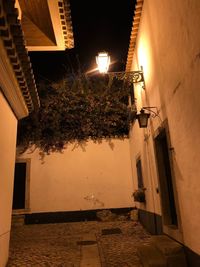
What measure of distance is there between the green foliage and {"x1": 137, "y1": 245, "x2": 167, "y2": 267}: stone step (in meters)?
6.74

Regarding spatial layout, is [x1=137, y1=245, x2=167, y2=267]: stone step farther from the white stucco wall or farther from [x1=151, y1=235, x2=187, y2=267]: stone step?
the white stucco wall

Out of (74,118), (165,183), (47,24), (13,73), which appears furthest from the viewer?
(74,118)

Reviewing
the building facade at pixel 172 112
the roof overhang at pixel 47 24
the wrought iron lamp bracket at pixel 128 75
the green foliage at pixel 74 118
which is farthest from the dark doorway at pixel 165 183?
the green foliage at pixel 74 118

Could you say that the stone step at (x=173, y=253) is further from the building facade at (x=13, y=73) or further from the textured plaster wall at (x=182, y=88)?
the building facade at (x=13, y=73)

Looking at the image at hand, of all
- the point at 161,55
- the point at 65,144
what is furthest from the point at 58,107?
the point at 161,55

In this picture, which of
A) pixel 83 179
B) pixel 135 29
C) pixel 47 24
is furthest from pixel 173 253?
pixel 83 179

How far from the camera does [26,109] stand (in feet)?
19.4

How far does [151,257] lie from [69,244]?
2719mm

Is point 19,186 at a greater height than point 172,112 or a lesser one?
lesser

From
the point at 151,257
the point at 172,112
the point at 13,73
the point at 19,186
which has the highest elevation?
the point at 13,73

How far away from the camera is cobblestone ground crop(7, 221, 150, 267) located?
5051 mm

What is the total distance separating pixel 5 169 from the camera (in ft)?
16.3

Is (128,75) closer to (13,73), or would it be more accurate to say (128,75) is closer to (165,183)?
(165,183)

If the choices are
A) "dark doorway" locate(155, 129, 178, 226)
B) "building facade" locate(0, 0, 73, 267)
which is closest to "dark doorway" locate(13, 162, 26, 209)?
"building facade" locate(0, 0, 73, 267)
